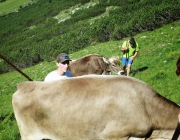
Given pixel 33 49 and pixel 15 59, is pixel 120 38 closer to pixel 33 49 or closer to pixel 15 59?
pixel 33 49

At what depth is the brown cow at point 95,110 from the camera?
409 centimetres

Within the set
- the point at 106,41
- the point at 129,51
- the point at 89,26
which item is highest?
the point at 129,51

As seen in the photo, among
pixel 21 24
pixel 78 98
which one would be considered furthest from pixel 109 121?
pixel 21 24

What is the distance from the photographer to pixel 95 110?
411cm

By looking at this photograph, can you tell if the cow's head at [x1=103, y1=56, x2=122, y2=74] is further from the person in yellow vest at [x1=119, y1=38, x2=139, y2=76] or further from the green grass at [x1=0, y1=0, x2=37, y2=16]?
the green grass at [x1=0, y1=0, x2=37, y2=16]

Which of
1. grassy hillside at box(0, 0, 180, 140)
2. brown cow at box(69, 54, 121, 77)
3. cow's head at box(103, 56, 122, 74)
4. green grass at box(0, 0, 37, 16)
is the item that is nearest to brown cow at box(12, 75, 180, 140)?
grassy hillside at box(0, 0, 180, 140)

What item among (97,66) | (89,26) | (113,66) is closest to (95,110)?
(97,66)

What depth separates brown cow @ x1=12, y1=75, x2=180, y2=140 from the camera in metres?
4.09

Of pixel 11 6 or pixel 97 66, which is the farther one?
pixel 11 6

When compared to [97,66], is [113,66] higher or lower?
lower

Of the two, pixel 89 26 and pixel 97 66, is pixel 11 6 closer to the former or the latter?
pixel 89 26

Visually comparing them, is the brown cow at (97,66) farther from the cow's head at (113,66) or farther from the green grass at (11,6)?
the green grass at (11,6)

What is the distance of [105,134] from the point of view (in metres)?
4.19

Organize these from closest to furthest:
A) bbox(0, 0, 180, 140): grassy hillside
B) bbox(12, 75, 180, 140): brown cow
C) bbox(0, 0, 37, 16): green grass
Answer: bbox(12, 75, 180, 140): brown cow
bbox(0, 0, 180, 140): grassy hillside
bbox(0, 0, 37, 16): green grass
